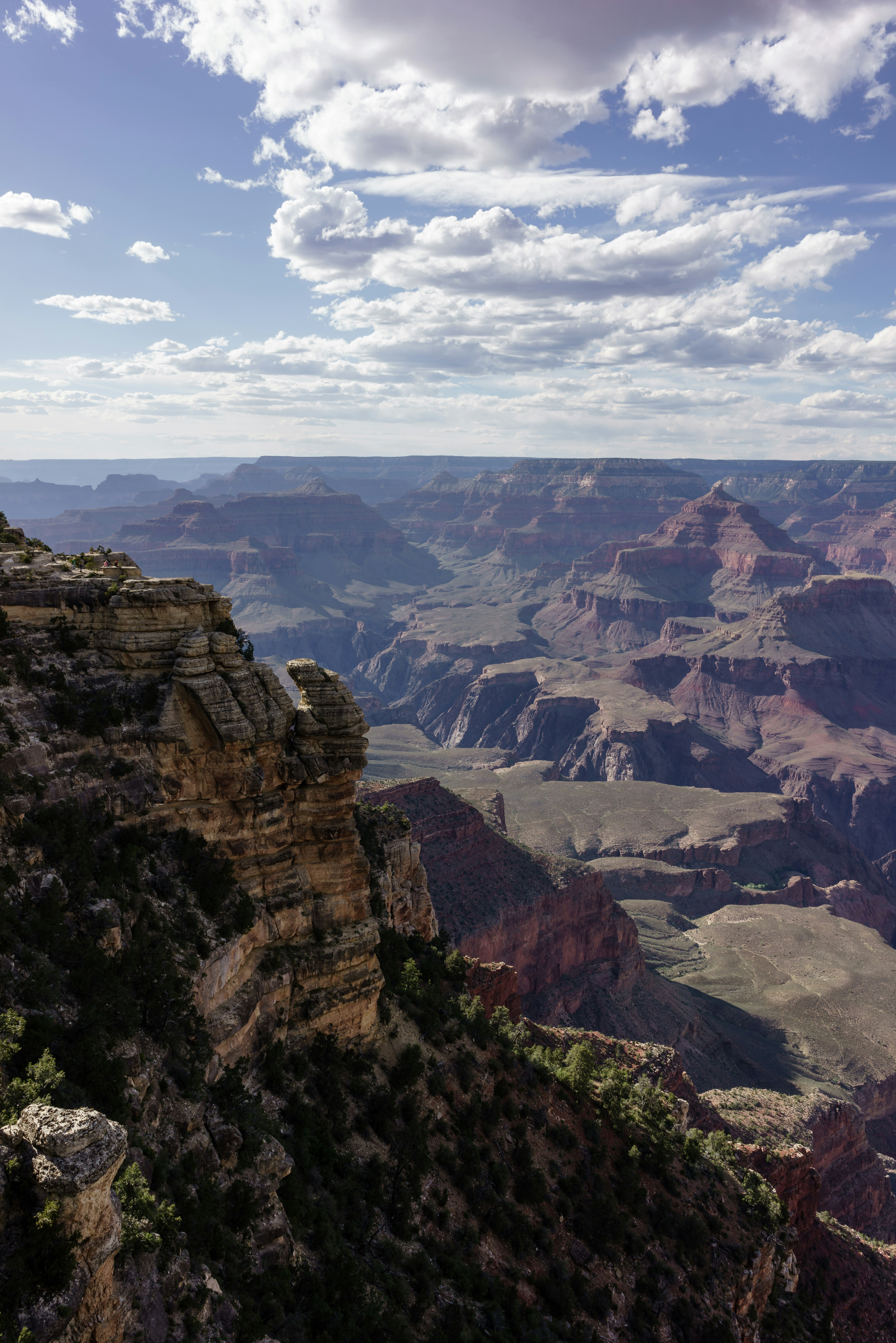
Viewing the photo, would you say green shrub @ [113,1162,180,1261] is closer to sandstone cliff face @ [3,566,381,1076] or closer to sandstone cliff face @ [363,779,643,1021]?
sandstone cliff face @ [3,566,381,1076]

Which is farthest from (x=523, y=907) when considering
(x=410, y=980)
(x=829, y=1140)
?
(x=410, y=980)

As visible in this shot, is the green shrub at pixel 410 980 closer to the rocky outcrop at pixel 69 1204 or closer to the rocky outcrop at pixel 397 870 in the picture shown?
the rocky outcrop at pixel 397 870

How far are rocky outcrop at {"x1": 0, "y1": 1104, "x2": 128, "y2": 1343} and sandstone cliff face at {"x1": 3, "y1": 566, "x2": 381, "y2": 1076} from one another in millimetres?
9439

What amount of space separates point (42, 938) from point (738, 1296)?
32643mm

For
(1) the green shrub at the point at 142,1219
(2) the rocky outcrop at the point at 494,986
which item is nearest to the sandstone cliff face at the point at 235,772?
(1) the green shrub at the point at 142,1219

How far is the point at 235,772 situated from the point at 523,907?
68.9 meters

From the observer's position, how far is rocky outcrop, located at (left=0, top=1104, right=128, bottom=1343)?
458 inches

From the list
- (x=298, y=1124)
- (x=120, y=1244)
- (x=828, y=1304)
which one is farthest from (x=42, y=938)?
(x=828, y=1304)

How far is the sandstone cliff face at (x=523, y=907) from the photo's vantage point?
8456 cm

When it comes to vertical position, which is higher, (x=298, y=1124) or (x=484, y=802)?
(x=298, y=1124)

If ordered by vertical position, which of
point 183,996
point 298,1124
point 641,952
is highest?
point 183,996

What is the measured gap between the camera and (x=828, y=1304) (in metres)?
40.7

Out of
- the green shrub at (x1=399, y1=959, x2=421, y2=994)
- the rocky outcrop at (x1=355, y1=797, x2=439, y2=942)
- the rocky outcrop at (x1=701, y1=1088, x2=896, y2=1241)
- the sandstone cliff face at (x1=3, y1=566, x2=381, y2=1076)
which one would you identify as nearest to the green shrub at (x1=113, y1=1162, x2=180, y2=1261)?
the sandstone cliff face at (x1=3, y1=566, x2=381, y2=1076)

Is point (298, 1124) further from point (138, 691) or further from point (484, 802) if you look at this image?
point (484, 802)
